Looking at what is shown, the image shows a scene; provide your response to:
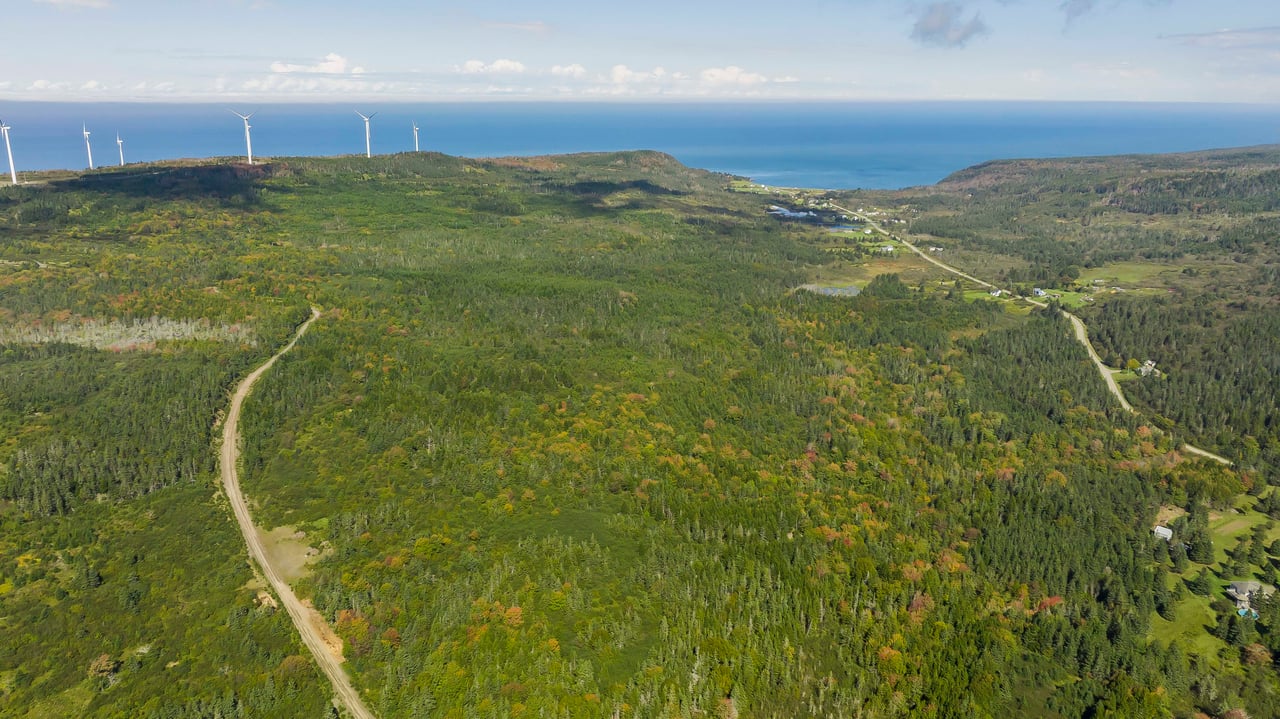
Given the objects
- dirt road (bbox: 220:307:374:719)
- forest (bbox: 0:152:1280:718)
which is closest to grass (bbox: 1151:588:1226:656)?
forest (bbox: 0:152:1280:718)

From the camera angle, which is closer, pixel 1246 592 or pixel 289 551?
pixel 1246 592

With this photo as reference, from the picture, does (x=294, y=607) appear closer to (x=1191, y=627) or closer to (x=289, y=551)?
(x=289, y=551)

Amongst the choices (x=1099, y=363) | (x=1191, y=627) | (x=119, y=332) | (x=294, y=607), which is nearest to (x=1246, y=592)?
(x=1191, y=627)

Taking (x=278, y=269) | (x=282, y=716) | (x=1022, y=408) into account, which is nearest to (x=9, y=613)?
(x=282, y=716)

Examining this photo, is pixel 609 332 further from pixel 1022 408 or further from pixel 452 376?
pixel 1022 408

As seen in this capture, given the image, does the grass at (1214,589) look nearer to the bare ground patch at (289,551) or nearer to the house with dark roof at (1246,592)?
the house with dark roof at (1246,592)

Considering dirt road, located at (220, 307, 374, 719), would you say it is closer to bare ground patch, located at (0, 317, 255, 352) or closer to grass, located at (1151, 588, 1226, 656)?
bare ground patch, located at (0, 317, 255, 352)
